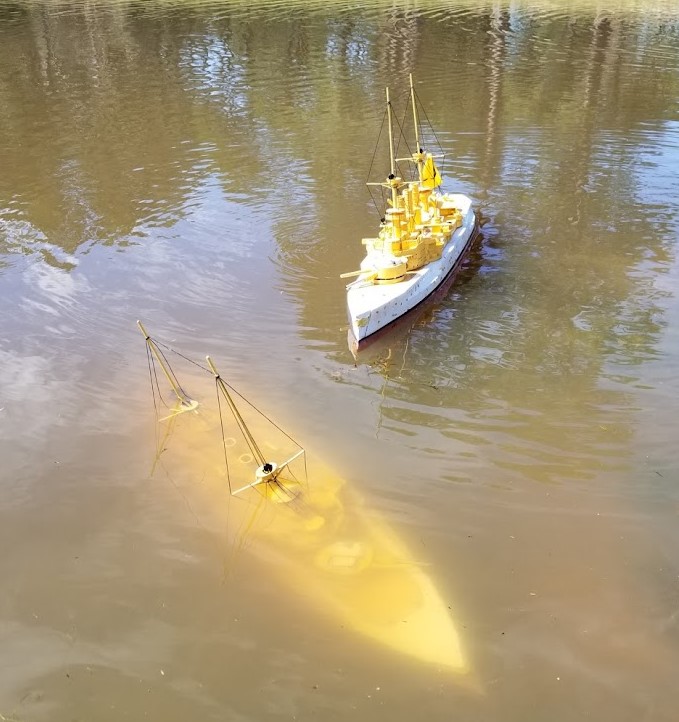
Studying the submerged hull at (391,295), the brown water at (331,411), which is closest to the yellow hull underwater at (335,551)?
the brown water at (331,411)

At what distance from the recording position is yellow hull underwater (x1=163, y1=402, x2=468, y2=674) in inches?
364

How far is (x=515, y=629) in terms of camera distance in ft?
30.1

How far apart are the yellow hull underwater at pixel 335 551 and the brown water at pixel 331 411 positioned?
0.52 ft

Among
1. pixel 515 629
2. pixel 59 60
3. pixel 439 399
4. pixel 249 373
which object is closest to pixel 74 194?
pixel 249 373

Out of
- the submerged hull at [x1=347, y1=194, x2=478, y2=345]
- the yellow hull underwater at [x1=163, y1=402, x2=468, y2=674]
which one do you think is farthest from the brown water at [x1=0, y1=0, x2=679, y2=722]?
the submerged hull at [x1=347, y1=194, x2=478, y2=345]

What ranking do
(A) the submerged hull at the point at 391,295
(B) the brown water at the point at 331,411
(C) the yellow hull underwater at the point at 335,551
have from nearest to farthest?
(B) the brown water at the point at 331,411
(C) the yellow hull underwater at the point at 335,551
(A) the submerged hull at the point at 391,295

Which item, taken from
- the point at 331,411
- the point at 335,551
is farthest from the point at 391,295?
the point at 335,551

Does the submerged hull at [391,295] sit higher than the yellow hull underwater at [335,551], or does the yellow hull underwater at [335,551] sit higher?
the submerged hull at [391,295]

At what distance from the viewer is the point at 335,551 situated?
10531 mm

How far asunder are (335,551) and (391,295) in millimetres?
7191

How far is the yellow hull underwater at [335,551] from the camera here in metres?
9.23

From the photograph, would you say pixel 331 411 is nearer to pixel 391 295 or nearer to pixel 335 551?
pixel 391 295

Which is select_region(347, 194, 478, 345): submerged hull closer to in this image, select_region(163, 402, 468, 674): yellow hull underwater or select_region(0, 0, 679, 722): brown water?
select_region(0, 0, 679, 722): brown water

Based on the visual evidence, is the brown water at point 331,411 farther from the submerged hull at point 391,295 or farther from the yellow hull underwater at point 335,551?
the submerged hull at point 391,295
